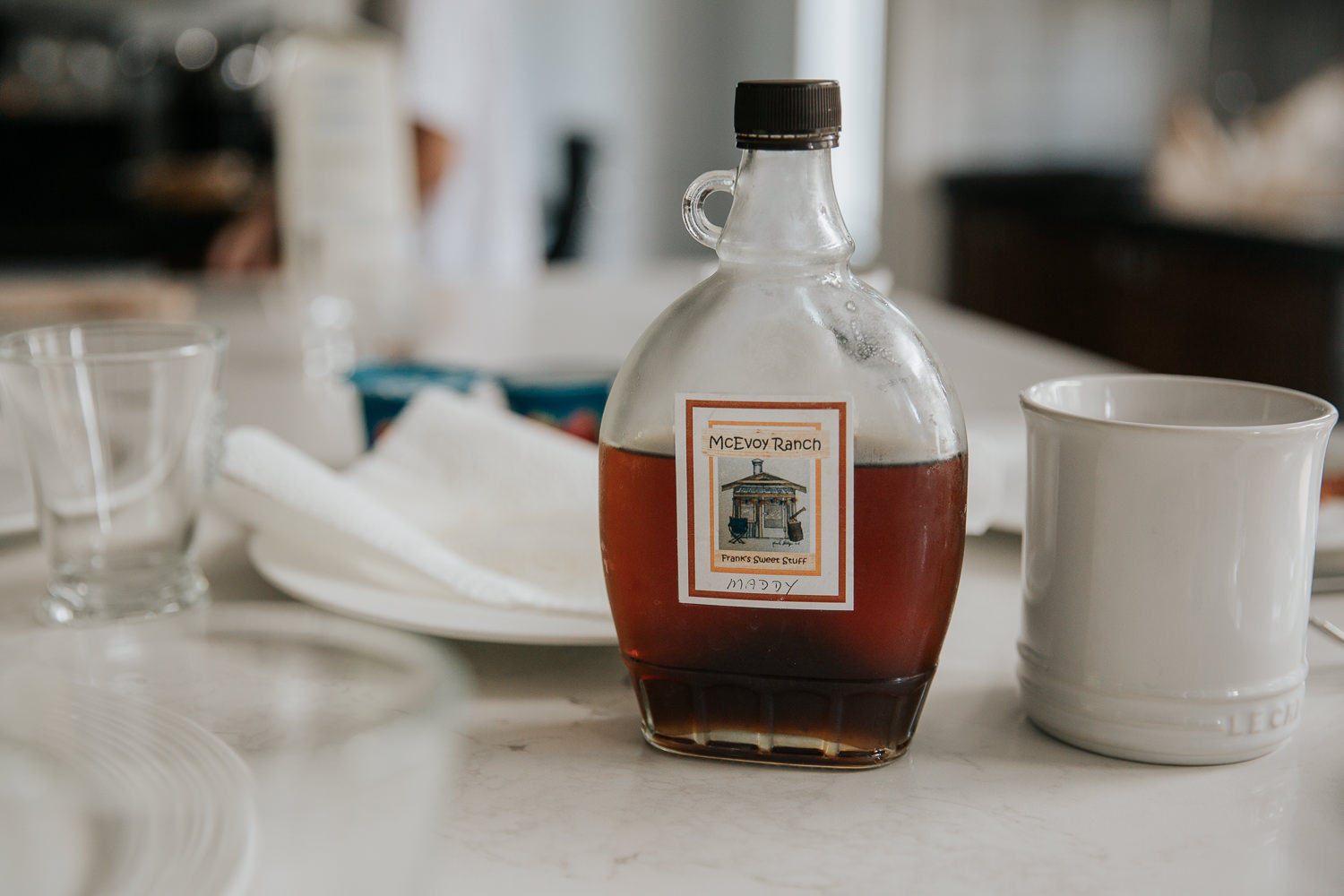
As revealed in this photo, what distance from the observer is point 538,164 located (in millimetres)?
4641

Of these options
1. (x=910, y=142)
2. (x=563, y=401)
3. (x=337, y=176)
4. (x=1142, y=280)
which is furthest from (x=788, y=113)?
(x=910, y=142)

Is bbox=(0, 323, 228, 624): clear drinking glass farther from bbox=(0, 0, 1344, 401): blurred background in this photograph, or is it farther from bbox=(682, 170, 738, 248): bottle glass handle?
bbox=(0, 0, 1344, 401): blurred background

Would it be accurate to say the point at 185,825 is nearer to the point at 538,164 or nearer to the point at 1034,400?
the point at 1034,400

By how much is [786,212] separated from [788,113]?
3cm

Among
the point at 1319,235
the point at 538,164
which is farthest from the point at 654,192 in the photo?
the point at 1319,235

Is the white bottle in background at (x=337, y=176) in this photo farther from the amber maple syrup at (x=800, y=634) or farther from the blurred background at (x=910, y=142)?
the blurred background at (x=910, y=142)

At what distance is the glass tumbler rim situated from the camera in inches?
20.6

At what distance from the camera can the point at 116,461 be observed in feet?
1.78

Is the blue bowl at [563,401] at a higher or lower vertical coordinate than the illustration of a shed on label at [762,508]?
lower

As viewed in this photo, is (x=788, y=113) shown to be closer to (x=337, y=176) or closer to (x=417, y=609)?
(x=417, y=609)

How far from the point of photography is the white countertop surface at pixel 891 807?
34 centimetres

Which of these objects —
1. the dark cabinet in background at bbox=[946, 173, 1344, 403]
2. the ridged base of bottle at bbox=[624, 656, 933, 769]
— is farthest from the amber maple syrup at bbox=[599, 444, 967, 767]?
the dark cabinet in background at bbox=[946, 173, 1344, 403]

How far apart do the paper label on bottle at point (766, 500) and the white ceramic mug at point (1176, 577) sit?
78mm

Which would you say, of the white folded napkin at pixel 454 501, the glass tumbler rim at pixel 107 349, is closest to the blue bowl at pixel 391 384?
the white folded napkin at pixel 454 501
